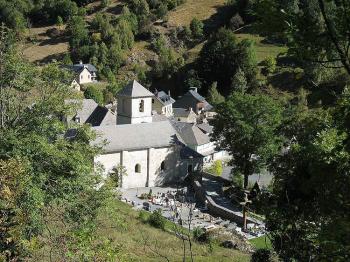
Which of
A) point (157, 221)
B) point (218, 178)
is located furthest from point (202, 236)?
point (218, 178)

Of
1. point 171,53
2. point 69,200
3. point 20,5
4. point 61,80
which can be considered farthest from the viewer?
point 20,5

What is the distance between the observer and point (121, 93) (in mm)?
44656

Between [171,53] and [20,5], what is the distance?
130 ft

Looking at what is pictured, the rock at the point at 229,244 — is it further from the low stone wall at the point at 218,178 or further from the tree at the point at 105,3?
the tree at the point at 105,3

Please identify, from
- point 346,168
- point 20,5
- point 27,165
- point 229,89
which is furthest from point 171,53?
point 346,168

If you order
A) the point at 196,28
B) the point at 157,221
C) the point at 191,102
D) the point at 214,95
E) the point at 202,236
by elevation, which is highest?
the point at 196,28

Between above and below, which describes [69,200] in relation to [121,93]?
above

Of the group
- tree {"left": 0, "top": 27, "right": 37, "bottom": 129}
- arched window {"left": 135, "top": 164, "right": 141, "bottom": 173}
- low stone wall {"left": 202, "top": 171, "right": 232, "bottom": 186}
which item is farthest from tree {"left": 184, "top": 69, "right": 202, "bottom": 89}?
tree {"left": 0, "top": 27, "right": 37, "bottom": 129}

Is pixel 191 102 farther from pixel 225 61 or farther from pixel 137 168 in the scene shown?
pixel 137 168

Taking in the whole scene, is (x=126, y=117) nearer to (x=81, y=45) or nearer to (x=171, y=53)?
(x=171, y=53)

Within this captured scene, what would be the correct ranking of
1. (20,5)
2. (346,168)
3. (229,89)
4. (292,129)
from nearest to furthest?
(346,168)
(292,129)
(229,89)
(20,5)

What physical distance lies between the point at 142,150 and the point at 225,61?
36408 mm

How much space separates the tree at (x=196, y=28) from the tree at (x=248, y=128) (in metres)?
54.0

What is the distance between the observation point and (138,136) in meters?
41.2
